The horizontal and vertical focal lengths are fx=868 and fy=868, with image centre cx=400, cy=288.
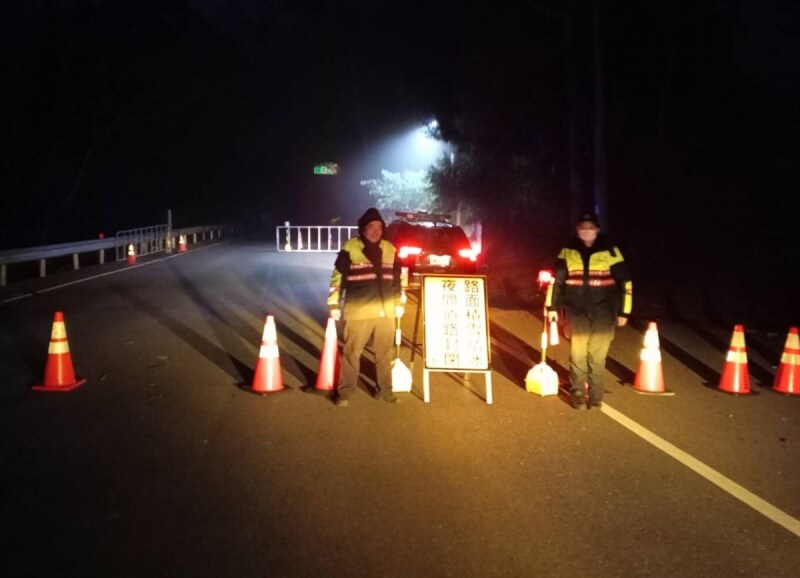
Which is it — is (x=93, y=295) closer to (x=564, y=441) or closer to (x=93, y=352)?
(x=93, y=352)

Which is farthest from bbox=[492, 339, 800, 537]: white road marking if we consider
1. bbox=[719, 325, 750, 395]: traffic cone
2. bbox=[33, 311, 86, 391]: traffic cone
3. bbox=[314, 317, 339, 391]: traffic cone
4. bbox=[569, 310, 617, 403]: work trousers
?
bbox=[33, 311, 86, 391]: traffic cone

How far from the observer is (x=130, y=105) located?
4328 cm

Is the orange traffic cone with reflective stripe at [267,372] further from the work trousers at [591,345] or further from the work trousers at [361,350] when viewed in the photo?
the work trousers at [591,345]

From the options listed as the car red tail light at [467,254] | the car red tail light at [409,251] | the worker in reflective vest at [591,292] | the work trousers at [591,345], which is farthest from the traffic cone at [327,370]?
the car red tail light at [467,254]

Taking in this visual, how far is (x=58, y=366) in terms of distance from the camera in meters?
9.36

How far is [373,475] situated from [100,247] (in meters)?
23.1

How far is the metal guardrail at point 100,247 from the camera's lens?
21.3 metres

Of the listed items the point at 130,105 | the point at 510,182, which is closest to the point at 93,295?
the point at 510,182

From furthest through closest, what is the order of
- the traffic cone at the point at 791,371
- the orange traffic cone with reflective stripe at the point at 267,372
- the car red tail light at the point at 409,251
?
the car red tail light at the point at 409,251, the traffic cone at the point at 791,371, the orange traffic cone with reflective stripe at the point at 267,372

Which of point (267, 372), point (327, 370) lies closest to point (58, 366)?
point (267, 372)

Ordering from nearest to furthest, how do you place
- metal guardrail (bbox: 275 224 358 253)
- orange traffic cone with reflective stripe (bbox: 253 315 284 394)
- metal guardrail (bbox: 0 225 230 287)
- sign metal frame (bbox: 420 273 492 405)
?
sign metal frame (bbox: 420 273 492 405) < orange traffic cone with reflective stripe (bbox: 253 315 284 394) < metal guardrail (bbox: 0 225 230 287) < metal guardrail (bbox: 275 224 358 253)

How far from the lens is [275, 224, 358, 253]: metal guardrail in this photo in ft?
119

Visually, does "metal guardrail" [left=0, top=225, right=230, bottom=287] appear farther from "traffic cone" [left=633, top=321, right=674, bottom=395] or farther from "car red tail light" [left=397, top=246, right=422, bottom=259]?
"traffic cone" [left=633, top=321, right=674, bottom=395]

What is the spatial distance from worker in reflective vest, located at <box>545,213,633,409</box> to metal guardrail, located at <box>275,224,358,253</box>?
17.8 meters
